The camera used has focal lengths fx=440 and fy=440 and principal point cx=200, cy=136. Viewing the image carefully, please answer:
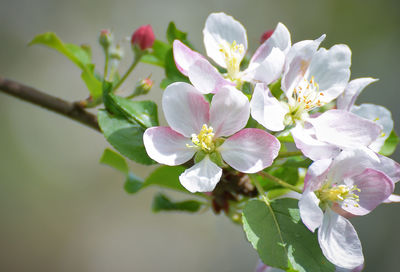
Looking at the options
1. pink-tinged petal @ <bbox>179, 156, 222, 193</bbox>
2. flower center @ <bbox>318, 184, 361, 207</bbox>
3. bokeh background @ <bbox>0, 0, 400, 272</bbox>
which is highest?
pink-tinged petal @ <bbox>179, 156, 222, 193</bbox>

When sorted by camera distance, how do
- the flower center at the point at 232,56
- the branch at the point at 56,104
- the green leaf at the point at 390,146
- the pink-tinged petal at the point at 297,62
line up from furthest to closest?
the green leaf at the point at 390,146
the branch at the point at 56,104
the flower center at the point at 232,56
the pink-tinged petal at the point at 297,62

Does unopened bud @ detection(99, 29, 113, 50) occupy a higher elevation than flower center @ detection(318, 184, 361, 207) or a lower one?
higher

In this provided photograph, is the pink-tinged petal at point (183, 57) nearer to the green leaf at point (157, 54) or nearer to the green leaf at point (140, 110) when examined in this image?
the green leaf at point (140, 110)

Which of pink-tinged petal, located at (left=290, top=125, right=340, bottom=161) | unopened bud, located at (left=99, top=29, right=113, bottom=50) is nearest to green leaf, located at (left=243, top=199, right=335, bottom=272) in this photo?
pink-tinged petal, located at (left=290, top=125, right=340, bottom=161)

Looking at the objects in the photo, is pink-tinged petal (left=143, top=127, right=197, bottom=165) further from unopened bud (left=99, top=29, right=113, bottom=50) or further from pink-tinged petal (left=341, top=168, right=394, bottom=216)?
unopened bud (left=99, top=29, right=113, bottom=50)

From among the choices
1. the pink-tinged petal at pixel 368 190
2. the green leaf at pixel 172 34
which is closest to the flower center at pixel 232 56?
the green leaf at pixel 172 34

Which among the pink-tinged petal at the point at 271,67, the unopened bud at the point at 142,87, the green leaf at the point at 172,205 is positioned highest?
the pink-tinged petal at the point at 271,67
